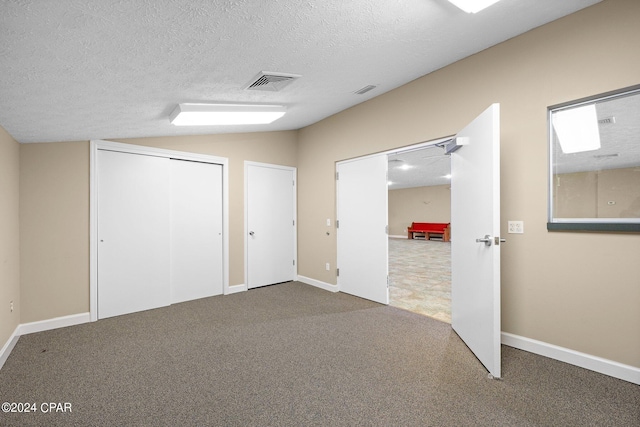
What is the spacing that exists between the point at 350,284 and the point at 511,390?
249cm

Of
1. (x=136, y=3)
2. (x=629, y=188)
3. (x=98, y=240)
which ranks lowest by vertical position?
(x=98, y=240)

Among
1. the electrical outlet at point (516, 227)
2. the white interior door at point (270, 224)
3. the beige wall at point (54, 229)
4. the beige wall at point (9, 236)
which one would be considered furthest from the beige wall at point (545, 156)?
the beige wall at point (9, 236)

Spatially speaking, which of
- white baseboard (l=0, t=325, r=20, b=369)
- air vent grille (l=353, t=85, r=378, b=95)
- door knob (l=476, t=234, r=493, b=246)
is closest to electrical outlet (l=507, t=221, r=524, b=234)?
door knob (l=476, t=234, r=493, b=246)

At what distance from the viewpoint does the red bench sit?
12.5 meters

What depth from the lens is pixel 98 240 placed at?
10.9 ft

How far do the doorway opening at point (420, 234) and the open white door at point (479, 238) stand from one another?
2.17ft

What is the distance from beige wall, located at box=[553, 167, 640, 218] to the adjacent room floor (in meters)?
1.67

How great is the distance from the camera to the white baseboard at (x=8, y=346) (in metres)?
2.36

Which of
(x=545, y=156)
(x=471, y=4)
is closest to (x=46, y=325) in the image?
(x=471, y=4)

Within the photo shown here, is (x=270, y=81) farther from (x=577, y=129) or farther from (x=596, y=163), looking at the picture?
(x=596, y=163)

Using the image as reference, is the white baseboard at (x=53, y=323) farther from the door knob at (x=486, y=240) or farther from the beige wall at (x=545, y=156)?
the beige wall at (x=545, y=156)

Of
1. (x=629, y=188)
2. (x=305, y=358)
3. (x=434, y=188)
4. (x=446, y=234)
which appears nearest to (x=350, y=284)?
(x=305, y=358)

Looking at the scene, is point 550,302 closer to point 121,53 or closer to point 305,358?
point 305,358

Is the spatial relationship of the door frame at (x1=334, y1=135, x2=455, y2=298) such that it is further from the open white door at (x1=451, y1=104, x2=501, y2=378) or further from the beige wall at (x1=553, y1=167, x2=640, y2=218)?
the beige wall at (x1=553, y1=167, x2=640, y2=218)
